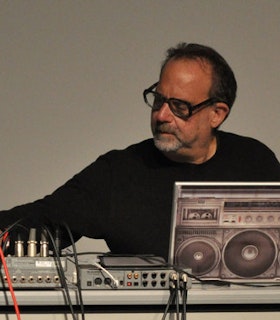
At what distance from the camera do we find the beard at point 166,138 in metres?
2.75

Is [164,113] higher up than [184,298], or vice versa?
[164,113]

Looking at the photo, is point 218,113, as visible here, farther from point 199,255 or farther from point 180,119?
point 199,255

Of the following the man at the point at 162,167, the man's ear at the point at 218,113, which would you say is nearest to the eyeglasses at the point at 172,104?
the man at the point at 162,167

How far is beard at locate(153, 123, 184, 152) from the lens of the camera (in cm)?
275

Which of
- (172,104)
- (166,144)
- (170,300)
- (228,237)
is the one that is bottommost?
(170,300)

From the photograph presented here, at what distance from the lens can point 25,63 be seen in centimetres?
374

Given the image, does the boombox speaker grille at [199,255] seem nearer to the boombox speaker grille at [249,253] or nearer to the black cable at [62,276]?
the boombox speaker grille at [249,253]

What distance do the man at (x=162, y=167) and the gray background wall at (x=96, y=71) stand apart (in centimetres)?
83

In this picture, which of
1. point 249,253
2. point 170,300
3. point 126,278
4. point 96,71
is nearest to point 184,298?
point 170,300

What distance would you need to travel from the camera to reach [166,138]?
275cm

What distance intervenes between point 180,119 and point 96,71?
111 centimetres

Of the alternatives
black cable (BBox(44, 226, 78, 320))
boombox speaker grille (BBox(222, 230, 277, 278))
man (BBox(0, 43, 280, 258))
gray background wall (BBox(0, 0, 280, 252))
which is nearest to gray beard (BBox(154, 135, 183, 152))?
man (BBox(0, 43, 280, 258))

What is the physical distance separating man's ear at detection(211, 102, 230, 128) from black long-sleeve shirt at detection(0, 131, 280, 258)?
0.11 metres

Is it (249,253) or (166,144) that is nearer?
(249,253)
